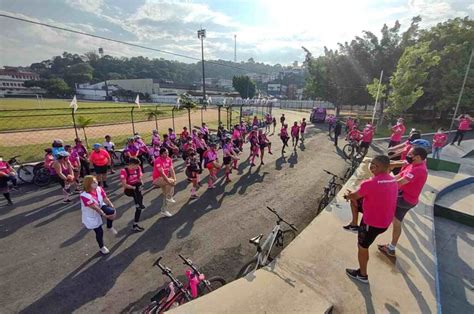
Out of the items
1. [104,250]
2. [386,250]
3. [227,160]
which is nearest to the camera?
[386,250]

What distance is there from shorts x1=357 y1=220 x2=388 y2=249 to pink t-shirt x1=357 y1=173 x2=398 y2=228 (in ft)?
0.24

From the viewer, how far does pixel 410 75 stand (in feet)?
63.6

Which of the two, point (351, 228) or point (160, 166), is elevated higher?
point (160, 166)

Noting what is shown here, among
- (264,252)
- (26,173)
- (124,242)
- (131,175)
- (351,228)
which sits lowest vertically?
(124,242)

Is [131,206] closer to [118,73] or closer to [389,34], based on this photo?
[389,34]

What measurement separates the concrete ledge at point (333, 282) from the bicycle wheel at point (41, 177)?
883 centimetres

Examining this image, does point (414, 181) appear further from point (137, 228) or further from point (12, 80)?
point (12, 80)

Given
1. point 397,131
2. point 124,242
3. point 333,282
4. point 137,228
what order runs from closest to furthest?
1. point 333,282
2. point 124,242
3. point 137,228
4. point 397,131

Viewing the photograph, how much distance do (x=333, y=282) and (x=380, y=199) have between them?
1600 mm

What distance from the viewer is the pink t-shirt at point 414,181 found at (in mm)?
4266

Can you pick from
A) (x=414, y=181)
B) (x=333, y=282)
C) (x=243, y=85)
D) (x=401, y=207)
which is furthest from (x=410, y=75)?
(x=243, y=85)

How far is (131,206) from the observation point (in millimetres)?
7559

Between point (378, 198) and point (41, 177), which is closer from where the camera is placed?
point (378, 198)

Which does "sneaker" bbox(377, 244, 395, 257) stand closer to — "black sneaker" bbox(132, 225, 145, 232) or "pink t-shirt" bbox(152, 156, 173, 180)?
"pink t-shirt" bbox(152, 156, 173, 180)
